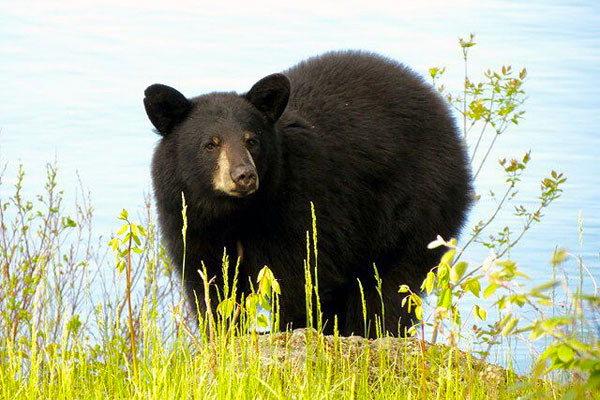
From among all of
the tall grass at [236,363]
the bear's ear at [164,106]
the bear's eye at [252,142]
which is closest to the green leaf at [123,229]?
the tall grass at [236,363]

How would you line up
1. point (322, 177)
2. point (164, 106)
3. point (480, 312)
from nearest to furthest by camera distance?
1. point (480, 312)
2. point (164, 106)
3. point (322, 177)

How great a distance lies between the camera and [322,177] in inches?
239

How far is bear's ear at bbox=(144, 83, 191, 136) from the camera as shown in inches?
220

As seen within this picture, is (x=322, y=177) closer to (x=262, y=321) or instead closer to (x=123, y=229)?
(x=262, y=321)

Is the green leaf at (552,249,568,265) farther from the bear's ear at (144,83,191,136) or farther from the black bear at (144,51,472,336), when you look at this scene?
the bear's ear at (144,83,191,136)

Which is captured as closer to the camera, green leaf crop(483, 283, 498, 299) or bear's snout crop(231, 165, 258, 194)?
green leaf crop(483, 283, 498, 299)

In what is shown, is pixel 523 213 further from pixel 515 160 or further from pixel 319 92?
pixel 319 92

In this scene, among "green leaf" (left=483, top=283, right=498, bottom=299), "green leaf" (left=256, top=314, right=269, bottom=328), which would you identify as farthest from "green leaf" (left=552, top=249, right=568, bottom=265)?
"green leaf" (left=256, top=314, right=269, bottom=328)

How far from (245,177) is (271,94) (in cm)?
83

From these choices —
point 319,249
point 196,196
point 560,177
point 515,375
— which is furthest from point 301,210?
point 560,177

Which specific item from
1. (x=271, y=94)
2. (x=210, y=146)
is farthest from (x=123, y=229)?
(x=271, y=94)

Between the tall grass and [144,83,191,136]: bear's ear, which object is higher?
[144,83,191,136]: bear's ear

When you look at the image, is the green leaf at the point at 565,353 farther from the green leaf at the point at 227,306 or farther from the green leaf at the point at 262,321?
the green leaf at the point at 262,321

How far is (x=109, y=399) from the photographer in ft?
14.1
